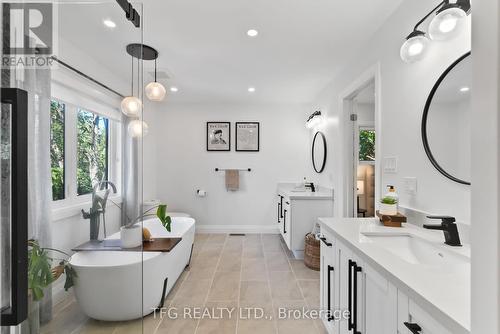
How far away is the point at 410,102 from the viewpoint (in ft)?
5.48

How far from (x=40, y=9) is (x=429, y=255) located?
7.06 feet

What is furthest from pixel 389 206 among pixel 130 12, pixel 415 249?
pixel 130 12

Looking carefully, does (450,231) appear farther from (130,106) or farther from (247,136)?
(247,136)

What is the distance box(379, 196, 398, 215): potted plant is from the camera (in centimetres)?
161

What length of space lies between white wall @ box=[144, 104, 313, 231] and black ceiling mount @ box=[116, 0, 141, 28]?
3.04 meters

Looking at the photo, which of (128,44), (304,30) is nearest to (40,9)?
(128,44)

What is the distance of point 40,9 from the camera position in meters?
1.01

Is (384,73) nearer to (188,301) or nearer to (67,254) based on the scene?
(67,254)

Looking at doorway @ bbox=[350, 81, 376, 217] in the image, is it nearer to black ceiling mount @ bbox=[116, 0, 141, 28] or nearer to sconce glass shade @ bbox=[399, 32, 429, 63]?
sconce glass shade @ bbox=[399, 32, 429, 63]

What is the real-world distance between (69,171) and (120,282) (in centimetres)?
101

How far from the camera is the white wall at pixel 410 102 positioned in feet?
4.46

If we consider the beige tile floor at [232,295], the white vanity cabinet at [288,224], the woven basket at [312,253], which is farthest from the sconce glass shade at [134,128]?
the woven basket at [312,253]

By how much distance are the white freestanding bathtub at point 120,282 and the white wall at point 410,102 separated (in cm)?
199

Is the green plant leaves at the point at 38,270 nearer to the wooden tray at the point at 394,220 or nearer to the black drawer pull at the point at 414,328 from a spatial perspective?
the black drawer pull at the point at 414,328
